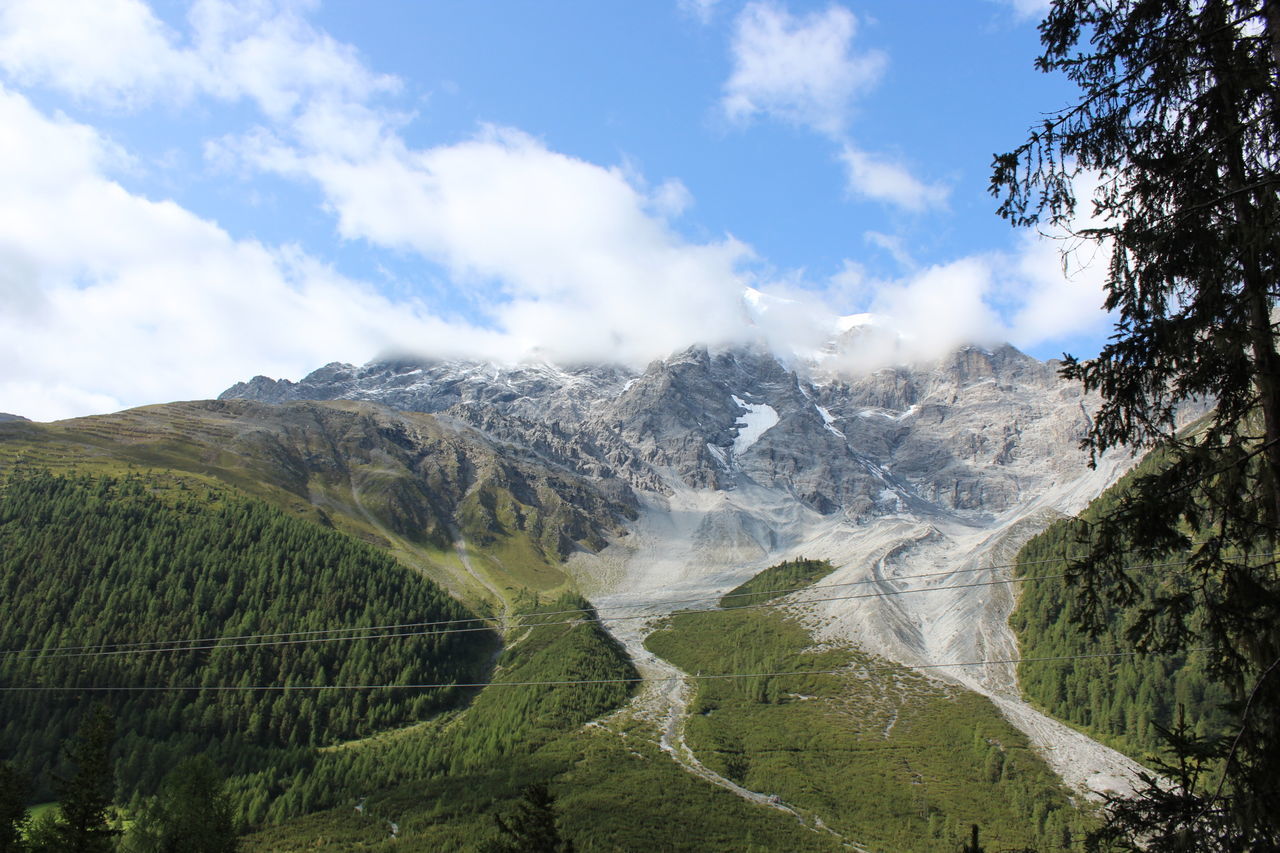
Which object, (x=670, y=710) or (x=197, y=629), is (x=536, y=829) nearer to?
(x=670, y=710)

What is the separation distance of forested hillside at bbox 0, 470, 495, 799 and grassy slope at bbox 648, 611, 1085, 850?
5004cm

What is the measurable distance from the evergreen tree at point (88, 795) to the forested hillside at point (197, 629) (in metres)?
60.5

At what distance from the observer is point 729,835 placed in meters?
89.2

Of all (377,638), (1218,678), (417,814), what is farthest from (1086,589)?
(377,638)

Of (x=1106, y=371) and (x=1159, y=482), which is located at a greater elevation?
(x=1106, y=371)

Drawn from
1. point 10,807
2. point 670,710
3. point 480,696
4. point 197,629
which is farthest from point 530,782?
point 197,629

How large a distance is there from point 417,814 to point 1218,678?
9982 centimetres

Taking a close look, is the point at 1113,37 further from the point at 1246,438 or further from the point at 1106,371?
the point at 1246,438

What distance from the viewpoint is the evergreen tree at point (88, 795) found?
122 ft

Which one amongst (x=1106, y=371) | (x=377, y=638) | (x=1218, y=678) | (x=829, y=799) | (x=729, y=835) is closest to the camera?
(x=1218, y=678)

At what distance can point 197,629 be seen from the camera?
415 ft

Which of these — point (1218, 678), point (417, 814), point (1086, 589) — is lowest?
point (417, 814)

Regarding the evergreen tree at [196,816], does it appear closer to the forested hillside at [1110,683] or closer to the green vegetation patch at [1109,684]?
the green vegetation patch at [1109,684]

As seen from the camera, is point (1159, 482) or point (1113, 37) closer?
point (1159, 482)
